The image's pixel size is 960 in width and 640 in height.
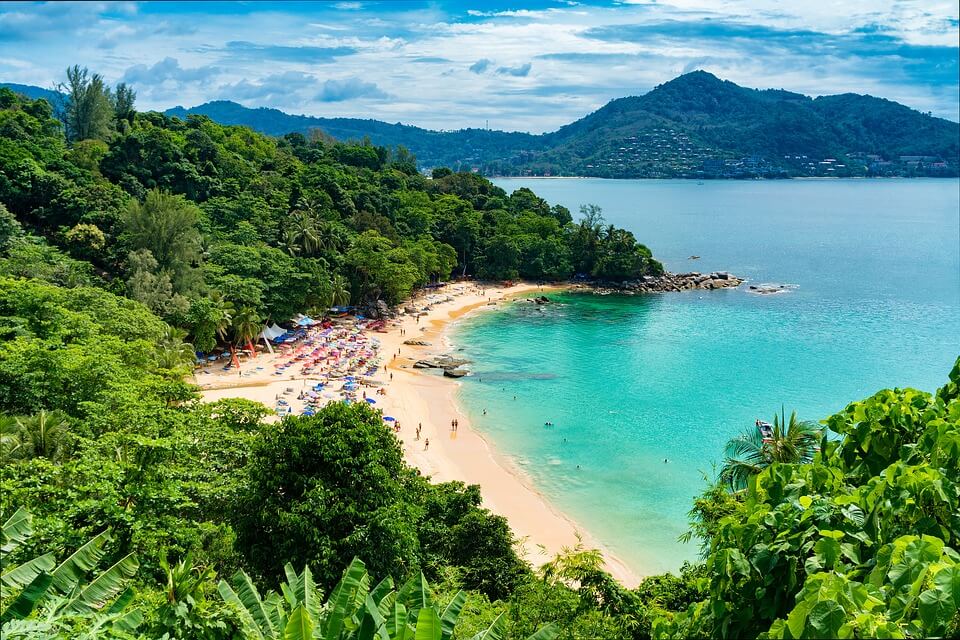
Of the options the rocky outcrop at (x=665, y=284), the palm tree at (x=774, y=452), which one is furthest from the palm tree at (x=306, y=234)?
the palm tree at (x=774, y=452)

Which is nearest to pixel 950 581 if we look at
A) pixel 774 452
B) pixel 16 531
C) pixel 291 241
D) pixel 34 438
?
pixel 16 531

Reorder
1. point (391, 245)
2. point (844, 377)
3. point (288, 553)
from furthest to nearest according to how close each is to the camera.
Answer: point (391, 245) → point (844, 377) → point (288, 553)

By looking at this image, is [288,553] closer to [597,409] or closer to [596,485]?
[596,485]

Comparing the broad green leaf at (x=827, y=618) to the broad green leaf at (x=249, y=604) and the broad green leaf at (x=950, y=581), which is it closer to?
the broad green leaf at (x=950, y=581)

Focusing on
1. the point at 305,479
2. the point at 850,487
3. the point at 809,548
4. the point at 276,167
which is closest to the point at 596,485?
the point at 305,479

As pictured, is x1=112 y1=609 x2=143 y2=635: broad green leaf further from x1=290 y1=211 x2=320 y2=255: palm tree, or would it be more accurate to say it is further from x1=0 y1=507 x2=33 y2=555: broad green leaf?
x1=290 y1=211 x2=320 y2=255: palm tree

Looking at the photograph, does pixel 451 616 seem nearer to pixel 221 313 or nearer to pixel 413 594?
pixel 413 594
